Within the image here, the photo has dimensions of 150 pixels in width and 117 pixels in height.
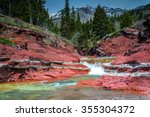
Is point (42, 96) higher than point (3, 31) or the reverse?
the reverse

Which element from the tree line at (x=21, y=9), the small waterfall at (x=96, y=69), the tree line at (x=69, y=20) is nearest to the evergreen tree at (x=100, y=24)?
the tree line at (x=69, y=20)

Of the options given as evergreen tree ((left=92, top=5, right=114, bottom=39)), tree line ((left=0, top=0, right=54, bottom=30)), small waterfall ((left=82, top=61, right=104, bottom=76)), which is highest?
tree line ((left=0, top=0, right=54, bottom=30))

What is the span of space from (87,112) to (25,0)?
62024mm

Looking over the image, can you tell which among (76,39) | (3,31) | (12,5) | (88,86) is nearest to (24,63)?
(88,86)

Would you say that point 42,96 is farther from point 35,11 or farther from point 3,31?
point 35,11

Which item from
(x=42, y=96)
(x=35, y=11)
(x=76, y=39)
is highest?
(x=35, y=11)

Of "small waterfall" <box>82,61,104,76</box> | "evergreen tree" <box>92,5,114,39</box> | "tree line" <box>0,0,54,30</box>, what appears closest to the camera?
"small waterfall" <box>82,61,104,76</box>

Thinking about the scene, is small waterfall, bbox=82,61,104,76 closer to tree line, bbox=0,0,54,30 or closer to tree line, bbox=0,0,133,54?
tree line, bbox=0,0,133,54

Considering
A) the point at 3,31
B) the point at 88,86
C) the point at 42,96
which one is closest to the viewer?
the point at 42,96

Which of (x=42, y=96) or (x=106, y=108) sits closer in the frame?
(x=106, y=108)

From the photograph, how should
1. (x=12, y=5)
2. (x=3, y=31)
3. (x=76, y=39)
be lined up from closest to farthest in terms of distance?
(x=3, y=31) → (x=12, y=5) → (x=76, y=39)

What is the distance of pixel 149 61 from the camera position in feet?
90.5

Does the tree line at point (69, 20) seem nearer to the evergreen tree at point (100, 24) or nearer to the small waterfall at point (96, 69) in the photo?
the evergreen tree at point (100, 24)

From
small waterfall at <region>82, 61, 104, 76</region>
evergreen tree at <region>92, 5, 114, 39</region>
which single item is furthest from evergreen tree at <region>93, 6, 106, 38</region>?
small waterfall at <region>82, 61, 104, 76</region>
